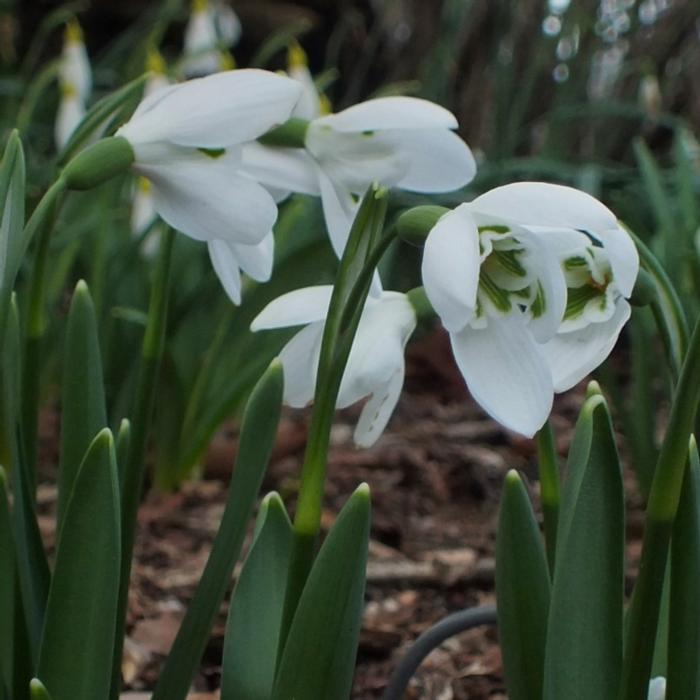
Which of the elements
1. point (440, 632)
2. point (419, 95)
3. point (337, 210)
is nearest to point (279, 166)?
point (337, 210)

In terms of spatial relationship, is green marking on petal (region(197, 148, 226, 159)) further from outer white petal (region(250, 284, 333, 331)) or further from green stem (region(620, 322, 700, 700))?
green stem (region(620, 322, 700, 700))

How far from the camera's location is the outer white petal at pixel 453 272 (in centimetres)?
63

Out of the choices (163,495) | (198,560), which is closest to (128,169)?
(198,560)

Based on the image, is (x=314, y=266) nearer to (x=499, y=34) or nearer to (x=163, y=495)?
(x=163, y=495)

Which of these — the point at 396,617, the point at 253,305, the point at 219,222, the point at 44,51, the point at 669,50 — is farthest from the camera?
the point at 44,51

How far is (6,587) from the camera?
79cm

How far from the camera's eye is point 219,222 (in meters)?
0.83

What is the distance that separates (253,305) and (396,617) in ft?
2.43

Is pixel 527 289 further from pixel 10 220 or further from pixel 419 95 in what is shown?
pixel 419 95

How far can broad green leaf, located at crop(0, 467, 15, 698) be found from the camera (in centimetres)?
78

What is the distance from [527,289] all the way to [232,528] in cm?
31

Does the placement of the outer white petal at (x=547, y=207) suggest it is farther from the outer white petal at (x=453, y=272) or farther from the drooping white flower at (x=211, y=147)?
the drooping white flower at (x=211, y=147)

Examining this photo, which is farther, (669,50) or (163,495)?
(669,50)

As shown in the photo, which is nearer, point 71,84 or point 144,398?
point 144,398
